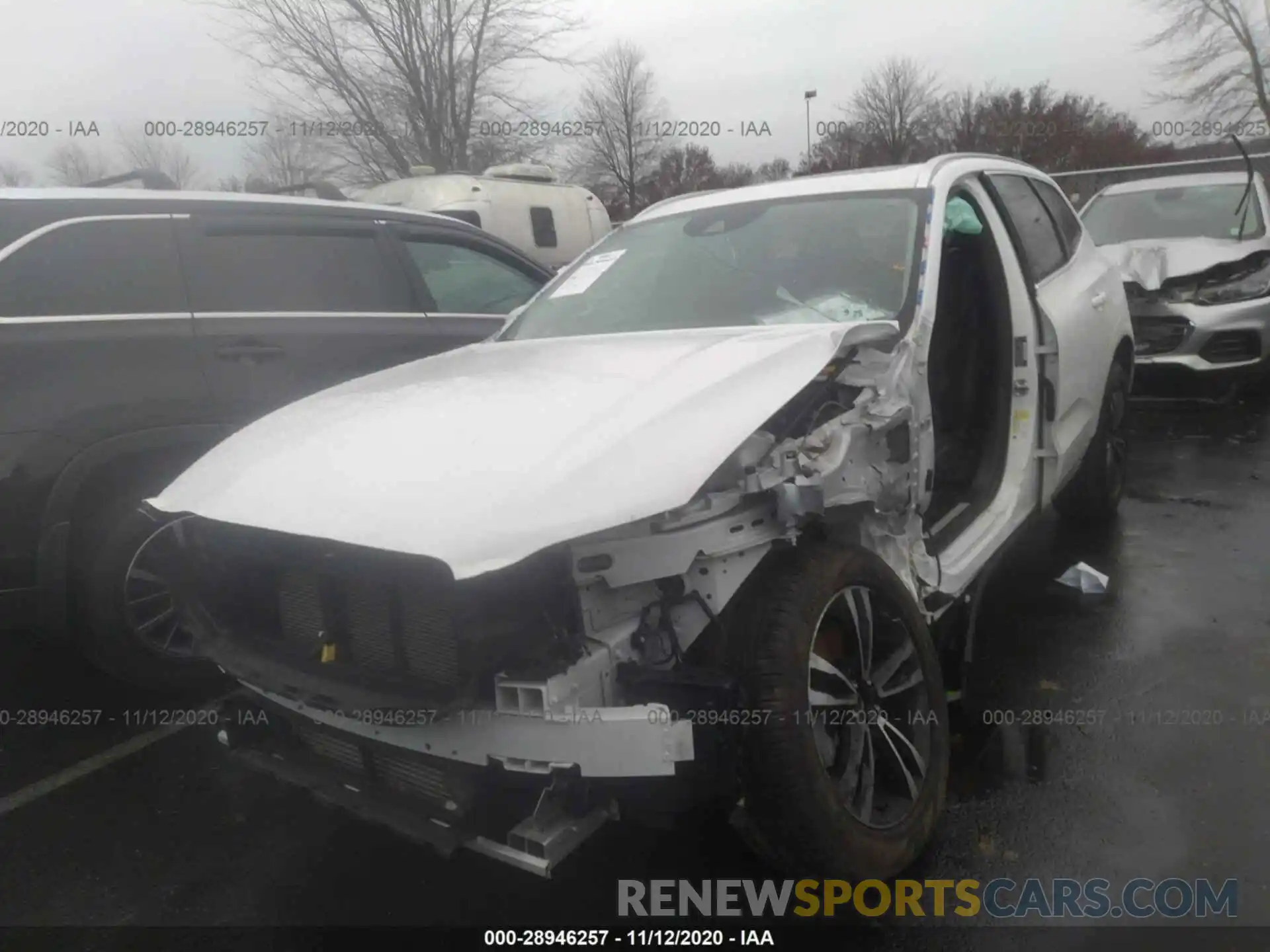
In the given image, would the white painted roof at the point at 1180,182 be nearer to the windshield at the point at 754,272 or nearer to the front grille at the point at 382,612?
the windshield at the point at 754,272

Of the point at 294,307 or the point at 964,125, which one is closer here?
the point at 294,307

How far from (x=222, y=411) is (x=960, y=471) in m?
3.08

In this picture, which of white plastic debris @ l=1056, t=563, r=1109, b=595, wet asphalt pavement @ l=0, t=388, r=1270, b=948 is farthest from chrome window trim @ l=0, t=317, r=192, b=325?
white plastic debris @ l=1056, t=563, r=1109, b=595

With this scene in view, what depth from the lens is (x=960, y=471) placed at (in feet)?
12.9

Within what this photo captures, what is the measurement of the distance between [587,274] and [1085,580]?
2702mm

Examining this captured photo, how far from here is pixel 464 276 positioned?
16.9 ft

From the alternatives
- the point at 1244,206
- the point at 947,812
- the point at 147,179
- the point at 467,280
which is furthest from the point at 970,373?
the point at 1244,206

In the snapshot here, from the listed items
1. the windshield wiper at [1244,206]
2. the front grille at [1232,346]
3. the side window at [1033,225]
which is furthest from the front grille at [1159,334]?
the side window at [1033,225]

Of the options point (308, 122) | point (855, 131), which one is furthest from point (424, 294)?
point (855, 131)

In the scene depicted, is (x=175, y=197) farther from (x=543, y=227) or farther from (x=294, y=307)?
(x=543, y=227)

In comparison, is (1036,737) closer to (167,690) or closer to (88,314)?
(167,690)

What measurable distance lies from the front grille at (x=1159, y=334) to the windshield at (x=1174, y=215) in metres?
1.23

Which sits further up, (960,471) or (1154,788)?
(960,471)

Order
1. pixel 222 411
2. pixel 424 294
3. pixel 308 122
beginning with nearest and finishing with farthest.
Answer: pixel 222 411 < pixel 424 294 < pixel 308 122
